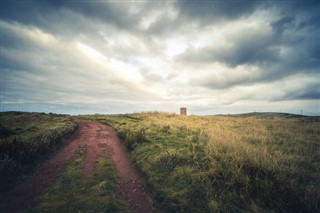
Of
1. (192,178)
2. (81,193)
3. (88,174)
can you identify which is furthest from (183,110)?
(81,193)

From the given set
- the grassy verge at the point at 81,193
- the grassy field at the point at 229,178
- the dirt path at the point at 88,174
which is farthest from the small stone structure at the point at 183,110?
the grassy verge at the point at 81,193

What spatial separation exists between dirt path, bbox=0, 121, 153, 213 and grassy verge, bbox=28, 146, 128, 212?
11.9 inches

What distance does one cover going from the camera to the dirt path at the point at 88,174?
5953 millimetres

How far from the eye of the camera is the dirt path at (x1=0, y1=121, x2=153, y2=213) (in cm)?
595

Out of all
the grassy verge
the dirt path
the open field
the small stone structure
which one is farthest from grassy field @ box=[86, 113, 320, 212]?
the small stone structure

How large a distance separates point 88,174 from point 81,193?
5.28 ft

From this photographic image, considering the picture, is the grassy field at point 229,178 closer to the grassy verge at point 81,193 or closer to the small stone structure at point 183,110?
the grassy verge at point 81,193

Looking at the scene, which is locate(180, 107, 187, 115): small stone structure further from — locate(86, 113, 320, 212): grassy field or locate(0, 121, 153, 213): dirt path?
locate(86, 113, 320, 212): grassy field

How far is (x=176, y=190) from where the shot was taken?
646 centimetres

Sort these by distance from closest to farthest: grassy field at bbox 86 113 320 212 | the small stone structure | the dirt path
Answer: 1. grassy field at bbox 86 113 320 212
2. the dirt path
3. the small stone structure

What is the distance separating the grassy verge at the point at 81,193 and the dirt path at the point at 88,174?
0.30 meters

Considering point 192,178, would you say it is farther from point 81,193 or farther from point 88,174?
point 88,174

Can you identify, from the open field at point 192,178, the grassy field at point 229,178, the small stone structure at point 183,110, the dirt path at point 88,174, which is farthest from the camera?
the small stone structure at point 183,110

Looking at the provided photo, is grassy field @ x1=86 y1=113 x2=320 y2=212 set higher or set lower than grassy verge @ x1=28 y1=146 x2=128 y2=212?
higher
